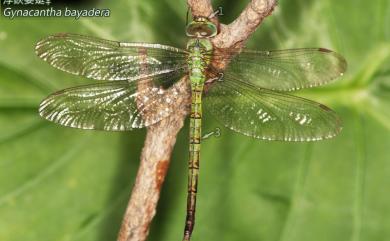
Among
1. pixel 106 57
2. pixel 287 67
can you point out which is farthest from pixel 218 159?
pixel 106 57

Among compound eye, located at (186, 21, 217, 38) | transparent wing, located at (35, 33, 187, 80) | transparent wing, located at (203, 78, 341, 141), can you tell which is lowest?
transparent wing, located at (203, 78, 341, 141)

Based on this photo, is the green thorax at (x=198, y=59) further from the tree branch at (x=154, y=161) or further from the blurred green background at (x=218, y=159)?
the blurred green background at (x=218, y=159)

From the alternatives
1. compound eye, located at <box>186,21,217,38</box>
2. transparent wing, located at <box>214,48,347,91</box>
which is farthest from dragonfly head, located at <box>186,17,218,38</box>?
transparent wing, located at <box>214,48,347,91</box>

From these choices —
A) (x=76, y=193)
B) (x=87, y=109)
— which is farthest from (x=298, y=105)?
(x=76, y=193)

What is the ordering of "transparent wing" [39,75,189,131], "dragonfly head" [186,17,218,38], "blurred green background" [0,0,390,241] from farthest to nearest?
"blurred green background" [0,0,390,241] → "transparent wing" [39,75,189,131] → "dragonfly head" [186,17,218,38]

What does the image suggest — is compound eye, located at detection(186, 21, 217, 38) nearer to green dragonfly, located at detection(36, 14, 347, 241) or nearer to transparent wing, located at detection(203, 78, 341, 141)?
green dragonfly, located at detection(36, 14, 347, 241)

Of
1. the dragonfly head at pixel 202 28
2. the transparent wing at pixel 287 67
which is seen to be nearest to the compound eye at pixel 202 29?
the dragonfly head at pixel 202 28
